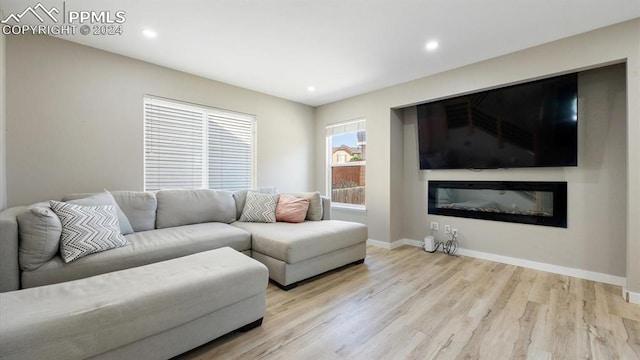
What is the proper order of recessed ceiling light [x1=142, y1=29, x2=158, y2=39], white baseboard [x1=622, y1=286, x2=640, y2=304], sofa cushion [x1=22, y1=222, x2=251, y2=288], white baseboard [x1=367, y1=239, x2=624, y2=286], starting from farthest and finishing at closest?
white baseboard [x1=367, y1=239, x2=624, y2=286] < recessed ceiling light [x1=142, y1=29, x2=158, y2=39] < white baseboard [x1=622, y1=286, x2=640, y2=304] < sofa cushion [x1=22, y1=222, x2=251, y2=288]

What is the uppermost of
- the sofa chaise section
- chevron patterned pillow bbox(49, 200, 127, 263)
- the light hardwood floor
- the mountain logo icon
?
the mountain logo icon

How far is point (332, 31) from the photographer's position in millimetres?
2359

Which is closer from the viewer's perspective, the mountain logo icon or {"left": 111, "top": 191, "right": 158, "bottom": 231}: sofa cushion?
the mountain logo icon

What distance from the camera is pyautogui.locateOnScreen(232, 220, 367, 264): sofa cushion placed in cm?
244

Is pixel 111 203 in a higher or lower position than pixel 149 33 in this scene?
lower

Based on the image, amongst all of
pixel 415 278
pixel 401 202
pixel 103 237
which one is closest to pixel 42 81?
pixel 103 237

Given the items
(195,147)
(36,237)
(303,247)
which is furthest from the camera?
(195,147)

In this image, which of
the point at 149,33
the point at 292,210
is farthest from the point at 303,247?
the point at 149,33

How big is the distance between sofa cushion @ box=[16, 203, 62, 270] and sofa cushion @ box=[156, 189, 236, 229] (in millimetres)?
1020

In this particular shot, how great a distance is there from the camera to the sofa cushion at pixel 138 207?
259 cm

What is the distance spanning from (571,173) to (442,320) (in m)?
2.22

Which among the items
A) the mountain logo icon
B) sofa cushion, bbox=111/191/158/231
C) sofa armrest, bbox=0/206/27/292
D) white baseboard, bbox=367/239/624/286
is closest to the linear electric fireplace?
white baseboard, bbox=367/239/624/286

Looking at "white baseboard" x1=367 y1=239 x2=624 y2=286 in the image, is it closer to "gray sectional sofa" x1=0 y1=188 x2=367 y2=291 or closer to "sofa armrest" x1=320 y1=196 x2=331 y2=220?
"sofa armrest" x1=320 y1=196 x2=331 y2=220

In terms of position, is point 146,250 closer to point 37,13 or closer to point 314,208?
point 314,208
